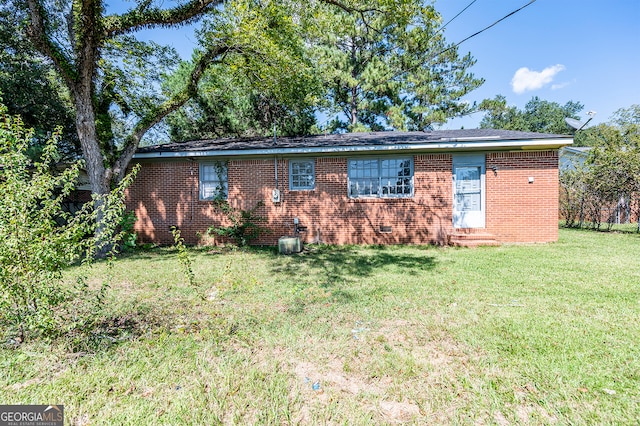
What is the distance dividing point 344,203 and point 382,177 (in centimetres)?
151

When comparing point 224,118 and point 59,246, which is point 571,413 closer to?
point 59,246

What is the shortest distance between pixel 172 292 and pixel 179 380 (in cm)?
261

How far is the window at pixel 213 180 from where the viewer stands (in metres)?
9.59

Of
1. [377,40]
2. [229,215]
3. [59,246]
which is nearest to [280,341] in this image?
[59,246]

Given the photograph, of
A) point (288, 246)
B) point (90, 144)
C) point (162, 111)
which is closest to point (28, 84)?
point (90, 144)

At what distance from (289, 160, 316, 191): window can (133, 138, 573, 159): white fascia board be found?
0.45 m

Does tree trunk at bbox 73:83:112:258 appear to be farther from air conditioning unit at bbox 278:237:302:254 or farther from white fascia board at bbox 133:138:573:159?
air conditioning unit at bbox 278:237:302:254

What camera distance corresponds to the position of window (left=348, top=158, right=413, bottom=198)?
9203 mm

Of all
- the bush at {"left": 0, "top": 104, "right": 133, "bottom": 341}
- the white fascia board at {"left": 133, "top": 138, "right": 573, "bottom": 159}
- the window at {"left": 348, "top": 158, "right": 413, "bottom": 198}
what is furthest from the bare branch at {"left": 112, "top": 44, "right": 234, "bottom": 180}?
the bush at {"left": 0, "top": 104, "right": 133, "bottom": 341}

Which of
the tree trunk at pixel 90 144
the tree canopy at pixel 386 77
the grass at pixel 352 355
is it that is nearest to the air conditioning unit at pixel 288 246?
the grass at pixel 352 355

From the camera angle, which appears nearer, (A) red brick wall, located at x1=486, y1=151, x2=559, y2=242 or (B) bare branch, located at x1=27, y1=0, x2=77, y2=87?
(B) bare branch, located at x1=27, y1=0, x2=77, y2=87

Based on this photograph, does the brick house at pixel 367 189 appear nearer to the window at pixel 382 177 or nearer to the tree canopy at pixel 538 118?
the window at pixel 382 177

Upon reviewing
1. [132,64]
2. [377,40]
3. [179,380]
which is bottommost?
[179,380]

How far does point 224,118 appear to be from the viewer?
1673cm
